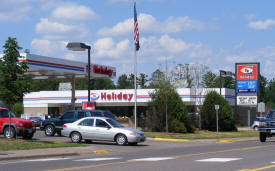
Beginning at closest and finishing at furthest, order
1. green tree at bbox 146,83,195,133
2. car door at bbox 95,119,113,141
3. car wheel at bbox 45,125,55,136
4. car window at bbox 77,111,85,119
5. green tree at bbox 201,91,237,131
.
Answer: car door at bbox 95,119,113,141
car window at bbox 77,111,85,119
car wheel at bbox 45,125,55,136
green tree at bbox 146,83,195,133
green tree at bbox 201,91,237,131

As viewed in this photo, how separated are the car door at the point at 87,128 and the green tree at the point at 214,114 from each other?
2147 cm

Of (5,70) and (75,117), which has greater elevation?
(5,70)

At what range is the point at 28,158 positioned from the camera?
18312mm

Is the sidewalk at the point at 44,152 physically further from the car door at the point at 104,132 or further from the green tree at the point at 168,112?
the green tree at the point at 168,112

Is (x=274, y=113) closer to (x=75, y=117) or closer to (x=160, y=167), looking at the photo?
(x=75, y=117)

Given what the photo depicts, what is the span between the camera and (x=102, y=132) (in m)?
25.8

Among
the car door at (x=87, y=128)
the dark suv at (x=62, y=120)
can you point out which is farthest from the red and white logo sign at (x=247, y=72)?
the car door at (x=87, y=128)

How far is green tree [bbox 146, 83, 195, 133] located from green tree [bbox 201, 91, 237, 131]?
5.81 m

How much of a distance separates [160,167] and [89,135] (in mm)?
12551

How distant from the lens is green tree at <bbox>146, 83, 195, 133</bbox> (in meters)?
39.4

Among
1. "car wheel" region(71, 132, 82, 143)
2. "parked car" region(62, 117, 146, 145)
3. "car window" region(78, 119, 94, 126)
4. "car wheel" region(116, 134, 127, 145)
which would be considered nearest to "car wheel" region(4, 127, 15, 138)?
"parked car" region(62, 117, 146, 145)

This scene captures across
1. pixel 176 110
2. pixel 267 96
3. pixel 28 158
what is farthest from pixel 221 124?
pixel 267 96

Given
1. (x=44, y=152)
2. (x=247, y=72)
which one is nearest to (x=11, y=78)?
(x=44, y=152)

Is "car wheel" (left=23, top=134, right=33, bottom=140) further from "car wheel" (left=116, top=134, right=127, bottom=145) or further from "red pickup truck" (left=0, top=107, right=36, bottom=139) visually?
"car wheel" (left=116, top=134, right=127, bottom=145)
